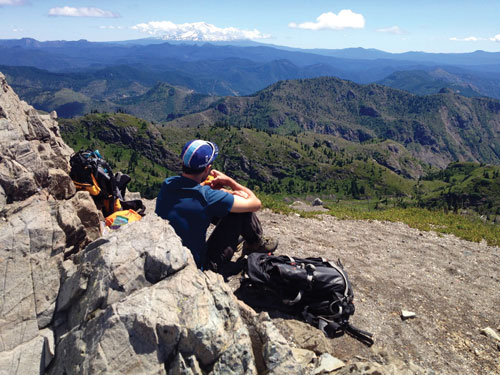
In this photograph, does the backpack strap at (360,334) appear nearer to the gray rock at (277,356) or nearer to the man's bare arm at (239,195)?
the gray rock at (277,356)

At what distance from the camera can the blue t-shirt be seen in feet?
26.1

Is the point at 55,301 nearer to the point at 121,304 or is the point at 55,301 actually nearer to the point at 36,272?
the point at 36,272

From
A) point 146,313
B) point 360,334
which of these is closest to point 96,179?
point 146,313

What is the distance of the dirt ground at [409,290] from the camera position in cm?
870

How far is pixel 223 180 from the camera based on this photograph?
382 inches

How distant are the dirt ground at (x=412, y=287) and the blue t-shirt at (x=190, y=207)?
11.2 ft

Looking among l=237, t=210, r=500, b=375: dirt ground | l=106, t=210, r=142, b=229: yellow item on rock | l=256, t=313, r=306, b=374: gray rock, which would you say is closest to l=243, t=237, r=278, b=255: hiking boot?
l=237, t=210, r=500, b=375: dirt ground

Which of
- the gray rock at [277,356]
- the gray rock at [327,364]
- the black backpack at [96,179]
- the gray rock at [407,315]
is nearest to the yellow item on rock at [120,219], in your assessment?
the black backpack at [96,179]

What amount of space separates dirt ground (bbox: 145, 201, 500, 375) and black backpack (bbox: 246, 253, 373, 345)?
15.3 inches

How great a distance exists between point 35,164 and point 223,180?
5.07 meters

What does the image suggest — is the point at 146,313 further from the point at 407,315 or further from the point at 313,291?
the point at 407,315

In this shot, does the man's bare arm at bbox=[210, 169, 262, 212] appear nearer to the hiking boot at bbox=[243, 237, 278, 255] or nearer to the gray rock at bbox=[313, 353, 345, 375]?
the hiking boot at bbox=[243, 237, 278, 255]

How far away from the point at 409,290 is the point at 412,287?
1.24ft

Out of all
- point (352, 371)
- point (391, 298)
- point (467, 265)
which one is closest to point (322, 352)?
point (352, 371)
